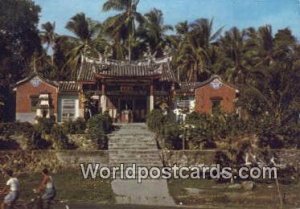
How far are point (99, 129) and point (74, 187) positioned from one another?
5.99 metres

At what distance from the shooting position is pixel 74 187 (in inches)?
852

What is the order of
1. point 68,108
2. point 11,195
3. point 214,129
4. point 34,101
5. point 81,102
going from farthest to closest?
point 68,108
point 34,101
point 81,102
point 214,129
point 11,195

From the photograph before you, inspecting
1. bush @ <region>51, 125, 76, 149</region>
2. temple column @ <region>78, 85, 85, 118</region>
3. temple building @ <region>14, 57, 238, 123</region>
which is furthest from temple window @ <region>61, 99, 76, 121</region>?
bush @ <region>51, 125, 76, 149</region>

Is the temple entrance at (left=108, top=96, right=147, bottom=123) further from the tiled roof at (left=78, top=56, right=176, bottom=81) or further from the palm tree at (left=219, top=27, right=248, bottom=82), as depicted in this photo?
the palm tree at (left=219, top=27, right=248, bottom=82)

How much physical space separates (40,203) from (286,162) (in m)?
14.0

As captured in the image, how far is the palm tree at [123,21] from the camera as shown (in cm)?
4553

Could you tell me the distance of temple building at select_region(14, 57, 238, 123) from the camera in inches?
1400

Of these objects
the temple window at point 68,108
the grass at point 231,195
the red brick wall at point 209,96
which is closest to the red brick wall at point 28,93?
the temple window at point 68,108

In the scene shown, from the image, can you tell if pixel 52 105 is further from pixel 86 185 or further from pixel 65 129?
pixel 86 185

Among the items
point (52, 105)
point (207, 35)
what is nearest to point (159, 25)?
point (207, 35)

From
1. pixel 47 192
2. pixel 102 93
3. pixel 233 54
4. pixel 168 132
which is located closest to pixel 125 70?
pixel 102 93

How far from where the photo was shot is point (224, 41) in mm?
48594

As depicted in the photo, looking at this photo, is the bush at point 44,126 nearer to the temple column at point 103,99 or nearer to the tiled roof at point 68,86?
the temple column at point 103,99

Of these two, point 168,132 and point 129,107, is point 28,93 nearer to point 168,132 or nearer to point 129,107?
point 129,107
